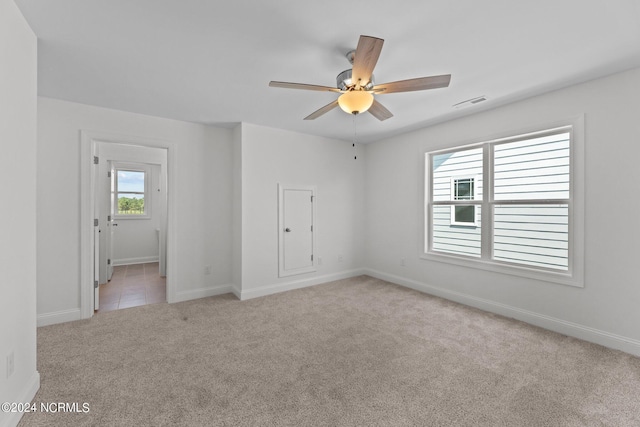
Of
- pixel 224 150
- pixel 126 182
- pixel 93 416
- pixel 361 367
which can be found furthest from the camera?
pixel 126 182

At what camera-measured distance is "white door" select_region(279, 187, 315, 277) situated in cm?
422

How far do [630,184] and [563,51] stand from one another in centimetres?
130

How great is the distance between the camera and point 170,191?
143 inches

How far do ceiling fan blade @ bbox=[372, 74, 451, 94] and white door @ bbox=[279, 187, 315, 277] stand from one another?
2470 millimetres

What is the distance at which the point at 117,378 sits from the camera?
80.0 inches

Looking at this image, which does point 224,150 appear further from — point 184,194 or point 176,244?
point 176,244

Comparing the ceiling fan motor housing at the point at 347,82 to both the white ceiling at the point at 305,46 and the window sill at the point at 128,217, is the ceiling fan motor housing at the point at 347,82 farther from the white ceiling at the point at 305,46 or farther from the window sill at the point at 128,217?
the window sill at the point at 128,217

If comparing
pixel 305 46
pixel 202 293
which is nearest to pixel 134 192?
pixel 202 293

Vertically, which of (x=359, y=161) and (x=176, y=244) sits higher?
(x=359, y=161)

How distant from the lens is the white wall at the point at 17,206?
1.51m

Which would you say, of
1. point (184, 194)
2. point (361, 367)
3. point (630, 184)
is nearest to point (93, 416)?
point (361, 367)

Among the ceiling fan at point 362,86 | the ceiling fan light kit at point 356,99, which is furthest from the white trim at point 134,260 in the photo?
the ceiling fan light kit at point 356,99

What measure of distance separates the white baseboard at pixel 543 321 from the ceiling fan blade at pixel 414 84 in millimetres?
2630

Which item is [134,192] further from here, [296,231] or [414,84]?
[414,84]
